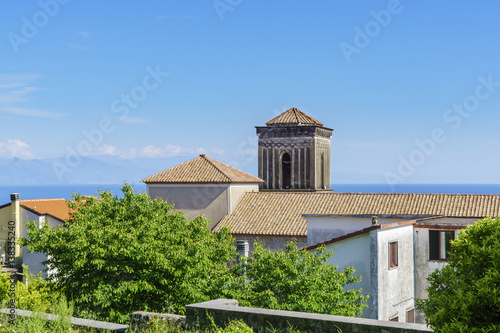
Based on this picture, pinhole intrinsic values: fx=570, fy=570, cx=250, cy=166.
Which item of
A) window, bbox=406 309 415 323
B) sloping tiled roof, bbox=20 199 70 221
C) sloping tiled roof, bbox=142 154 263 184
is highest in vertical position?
sloping tiled roof, bbox=142 154 263 184

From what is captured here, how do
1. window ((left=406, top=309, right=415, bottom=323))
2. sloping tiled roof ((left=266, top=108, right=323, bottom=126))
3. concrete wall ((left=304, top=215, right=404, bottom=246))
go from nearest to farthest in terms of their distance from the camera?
window ((left=406, top=309, right=415, bottom=323)), concrete wall ((left=304, top=215, right=404, bottom=246)), sloping tiled roof ((left=266, top=108, right=323, bottom=126))

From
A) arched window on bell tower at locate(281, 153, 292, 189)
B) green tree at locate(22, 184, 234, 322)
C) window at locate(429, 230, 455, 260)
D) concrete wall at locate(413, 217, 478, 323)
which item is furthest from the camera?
arched window on bell tower at locate(281, 153, 292, 189)

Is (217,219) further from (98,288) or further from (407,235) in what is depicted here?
(98,288)

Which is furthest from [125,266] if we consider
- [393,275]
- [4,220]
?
[4,220]

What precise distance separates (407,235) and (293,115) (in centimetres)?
2971

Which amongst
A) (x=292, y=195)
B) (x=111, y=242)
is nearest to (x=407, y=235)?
(x=111, y=242)

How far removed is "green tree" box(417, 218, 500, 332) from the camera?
7.64 m

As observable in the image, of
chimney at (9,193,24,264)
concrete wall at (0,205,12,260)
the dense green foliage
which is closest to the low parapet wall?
the dense green foliage

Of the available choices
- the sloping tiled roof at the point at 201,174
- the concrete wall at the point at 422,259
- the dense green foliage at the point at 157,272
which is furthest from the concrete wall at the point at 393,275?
the sloping tiled roof at the point at 201,174

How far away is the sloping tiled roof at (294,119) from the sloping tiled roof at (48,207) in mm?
19578

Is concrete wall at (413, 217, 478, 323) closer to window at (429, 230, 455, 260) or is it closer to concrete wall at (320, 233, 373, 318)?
window at (429, 230, 455, 260)

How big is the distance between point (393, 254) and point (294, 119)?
30185mm

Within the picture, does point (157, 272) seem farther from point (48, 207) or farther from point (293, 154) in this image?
point (293, 154)

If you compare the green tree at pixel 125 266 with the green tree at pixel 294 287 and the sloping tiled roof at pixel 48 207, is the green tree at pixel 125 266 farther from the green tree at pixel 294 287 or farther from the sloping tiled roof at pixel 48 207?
the sloping tiled roof at pixel 48 207
